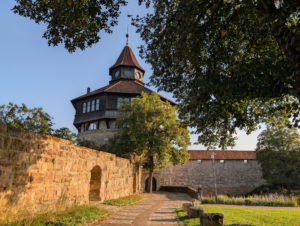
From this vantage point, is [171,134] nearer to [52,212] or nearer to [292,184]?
[52,212]

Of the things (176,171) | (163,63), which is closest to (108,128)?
(176,171)

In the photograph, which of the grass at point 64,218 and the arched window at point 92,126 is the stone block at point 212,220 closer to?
the grass at point 64,218

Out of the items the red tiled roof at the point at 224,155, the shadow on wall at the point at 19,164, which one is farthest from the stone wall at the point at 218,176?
the shadow on wall at the point at 19,164

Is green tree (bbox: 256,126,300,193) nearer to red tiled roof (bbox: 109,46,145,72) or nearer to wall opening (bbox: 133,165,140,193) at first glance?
wall opening (bbox: 133,165,140,193)

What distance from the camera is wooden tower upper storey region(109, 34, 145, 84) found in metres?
32.8

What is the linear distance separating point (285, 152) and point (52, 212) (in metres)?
27.0

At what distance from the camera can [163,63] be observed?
26.2 feet

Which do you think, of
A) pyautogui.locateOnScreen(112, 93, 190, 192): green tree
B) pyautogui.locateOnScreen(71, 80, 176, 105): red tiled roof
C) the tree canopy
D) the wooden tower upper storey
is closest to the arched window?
pyautogui.locateOnScreen(71, 80, 176, 105): red tiled roof

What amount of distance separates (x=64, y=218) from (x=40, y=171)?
1.52 meters

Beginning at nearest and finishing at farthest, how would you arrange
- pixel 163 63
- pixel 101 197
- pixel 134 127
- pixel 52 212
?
pixel 52 212, pixel 163 63, pixel 101 197, pixel 134 127

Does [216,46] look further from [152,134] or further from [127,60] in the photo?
[127,60]

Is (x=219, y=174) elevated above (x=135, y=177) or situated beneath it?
situated beneath

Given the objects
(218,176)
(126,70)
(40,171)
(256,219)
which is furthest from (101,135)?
(256,219)

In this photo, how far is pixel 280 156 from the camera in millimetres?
25562
